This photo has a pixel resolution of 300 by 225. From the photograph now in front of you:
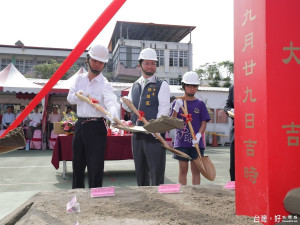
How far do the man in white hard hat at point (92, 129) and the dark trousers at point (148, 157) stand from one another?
31cm

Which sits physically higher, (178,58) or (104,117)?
(178,58)

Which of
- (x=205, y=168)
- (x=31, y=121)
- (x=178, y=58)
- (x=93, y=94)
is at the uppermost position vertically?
(x=178, y=58)

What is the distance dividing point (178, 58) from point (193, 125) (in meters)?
21.5

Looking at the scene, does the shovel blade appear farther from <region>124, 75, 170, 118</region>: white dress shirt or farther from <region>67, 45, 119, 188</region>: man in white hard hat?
<region>67, 45, 119, 188</region>: man in white hard hat

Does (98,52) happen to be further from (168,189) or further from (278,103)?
(278,103)

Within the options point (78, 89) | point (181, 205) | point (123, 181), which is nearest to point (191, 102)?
point (78, 89)

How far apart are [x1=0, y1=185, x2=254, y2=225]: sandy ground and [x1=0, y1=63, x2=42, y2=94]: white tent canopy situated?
742 centimetres

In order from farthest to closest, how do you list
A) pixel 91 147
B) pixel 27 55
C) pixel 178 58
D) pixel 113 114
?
pixel 27 55
pixel 178 58
pixel 91 147
pixel 113 114

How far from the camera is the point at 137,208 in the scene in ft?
5.57

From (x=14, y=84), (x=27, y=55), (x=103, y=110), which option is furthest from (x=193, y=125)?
(x=27, y=55)

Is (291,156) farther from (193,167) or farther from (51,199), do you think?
(193,167)

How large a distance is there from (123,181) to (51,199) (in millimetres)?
2733

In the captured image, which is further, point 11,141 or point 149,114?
point 149,114

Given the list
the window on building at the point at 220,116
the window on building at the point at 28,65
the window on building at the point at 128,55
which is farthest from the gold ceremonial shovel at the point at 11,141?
the window on building at the point at 28,65
